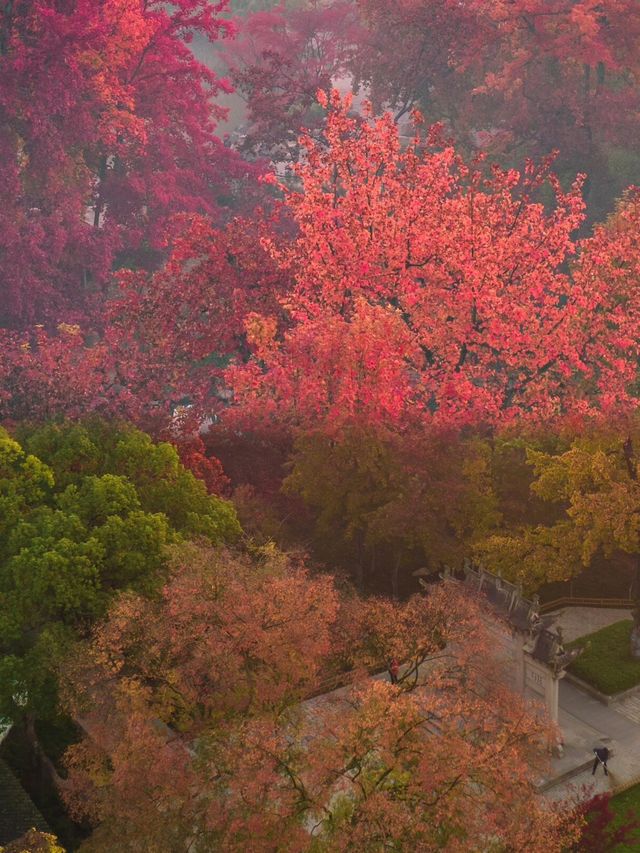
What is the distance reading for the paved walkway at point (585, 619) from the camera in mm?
38344

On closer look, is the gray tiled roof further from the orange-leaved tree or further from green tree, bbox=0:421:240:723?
green tree, bbox=0:421:240:723

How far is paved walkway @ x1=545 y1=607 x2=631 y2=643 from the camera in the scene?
38344 mm

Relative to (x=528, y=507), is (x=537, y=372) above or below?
above

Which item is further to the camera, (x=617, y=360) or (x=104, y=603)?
(x=617, y=360)

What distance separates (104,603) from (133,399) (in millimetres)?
16977

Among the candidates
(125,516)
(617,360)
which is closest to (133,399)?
(125,516)

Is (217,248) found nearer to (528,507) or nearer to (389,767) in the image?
(528,507)

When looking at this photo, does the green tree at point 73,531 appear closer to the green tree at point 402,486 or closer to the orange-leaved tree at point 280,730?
the orange-leaved tree at point 280,730

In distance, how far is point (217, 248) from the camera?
157ft

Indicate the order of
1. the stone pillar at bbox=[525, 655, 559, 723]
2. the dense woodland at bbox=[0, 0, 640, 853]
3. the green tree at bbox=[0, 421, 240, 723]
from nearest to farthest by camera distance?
1. the dense woodland at bbox=[0, 0, 640, 853]
2. the green tree at bbox=[0, 421, 240, 723]
3. the stone pillar at bbox=[525, 655, 559, 723]

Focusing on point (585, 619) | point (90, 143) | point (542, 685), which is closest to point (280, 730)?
point (542, 685)

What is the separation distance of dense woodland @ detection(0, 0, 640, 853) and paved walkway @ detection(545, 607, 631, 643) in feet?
4.33

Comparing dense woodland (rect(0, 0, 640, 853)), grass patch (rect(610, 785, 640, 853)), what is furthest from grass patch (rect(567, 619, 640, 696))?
grass patch (rect(610, 785, 640, 853))

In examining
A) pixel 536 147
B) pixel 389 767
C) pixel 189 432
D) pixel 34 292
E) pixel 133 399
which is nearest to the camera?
pixel 389 767
